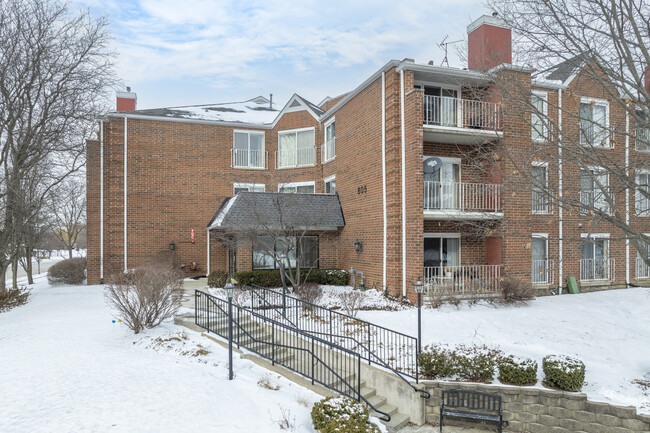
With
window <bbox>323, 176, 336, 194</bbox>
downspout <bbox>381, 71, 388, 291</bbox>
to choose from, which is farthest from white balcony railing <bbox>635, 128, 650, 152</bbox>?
window <bbox>323, 176, 336, 194</bbox>

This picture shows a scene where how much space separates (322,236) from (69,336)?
33.8 feet

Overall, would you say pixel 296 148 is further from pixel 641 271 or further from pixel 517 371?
pixel 641 271

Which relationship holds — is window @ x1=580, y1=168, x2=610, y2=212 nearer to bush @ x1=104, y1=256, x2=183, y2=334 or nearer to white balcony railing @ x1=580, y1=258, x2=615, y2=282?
white balcony railing @ x1=580, y1=258, x2=615, y2=282

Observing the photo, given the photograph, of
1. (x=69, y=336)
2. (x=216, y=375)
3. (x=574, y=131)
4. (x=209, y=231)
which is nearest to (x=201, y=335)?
(x=216, y=375)

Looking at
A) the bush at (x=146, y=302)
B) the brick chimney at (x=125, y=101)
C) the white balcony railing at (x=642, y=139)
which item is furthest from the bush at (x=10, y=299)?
the white balcony railing at (x=642, y=139)

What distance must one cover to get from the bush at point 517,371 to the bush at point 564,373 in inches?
10.1

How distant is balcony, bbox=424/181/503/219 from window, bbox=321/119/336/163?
20.4ft

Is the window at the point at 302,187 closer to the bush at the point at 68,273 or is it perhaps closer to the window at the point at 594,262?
the bush at the point at 68,273

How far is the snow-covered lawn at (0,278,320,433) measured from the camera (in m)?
6.34

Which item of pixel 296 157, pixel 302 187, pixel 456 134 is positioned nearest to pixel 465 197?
pixel 456 134

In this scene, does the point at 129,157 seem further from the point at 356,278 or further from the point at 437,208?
the point at 437,208

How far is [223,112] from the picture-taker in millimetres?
22922

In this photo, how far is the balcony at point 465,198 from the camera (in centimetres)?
1392

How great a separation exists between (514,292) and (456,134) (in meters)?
5.66
